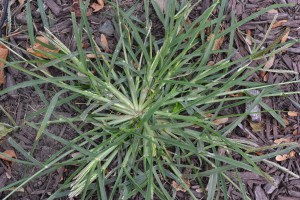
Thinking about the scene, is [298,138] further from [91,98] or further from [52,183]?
[52,183]

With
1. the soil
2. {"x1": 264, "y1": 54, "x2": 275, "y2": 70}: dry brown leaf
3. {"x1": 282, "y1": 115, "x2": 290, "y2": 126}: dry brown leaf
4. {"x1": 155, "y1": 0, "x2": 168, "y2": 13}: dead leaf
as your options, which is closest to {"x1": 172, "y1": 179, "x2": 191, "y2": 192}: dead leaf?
the soil

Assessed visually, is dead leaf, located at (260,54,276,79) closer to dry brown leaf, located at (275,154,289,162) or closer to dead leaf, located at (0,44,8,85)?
dry brown leaf, located at (275,154,289,162)

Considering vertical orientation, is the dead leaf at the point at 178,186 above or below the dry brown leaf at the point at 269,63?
below

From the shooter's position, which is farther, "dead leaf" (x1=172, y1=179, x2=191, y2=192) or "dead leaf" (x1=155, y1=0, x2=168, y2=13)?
"dead leaf" (x1=155, y1=0, x2=168, y2=13)

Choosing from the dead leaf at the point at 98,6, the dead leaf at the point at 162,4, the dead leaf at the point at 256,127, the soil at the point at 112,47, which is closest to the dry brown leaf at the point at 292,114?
the soil at the point at 112,47

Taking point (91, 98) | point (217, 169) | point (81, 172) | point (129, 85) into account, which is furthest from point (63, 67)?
point (217, 169)

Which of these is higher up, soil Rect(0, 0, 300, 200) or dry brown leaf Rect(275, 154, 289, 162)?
soil Rect(0, 0, 300, 200)

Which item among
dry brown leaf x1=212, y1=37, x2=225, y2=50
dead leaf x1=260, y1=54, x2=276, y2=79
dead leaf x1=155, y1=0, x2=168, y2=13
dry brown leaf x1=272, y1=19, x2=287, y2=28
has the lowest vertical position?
dead leaf x1=260, y1=54, x2=276, y2=79

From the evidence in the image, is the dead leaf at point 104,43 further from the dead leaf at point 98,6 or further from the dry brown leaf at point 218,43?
the dry brown leaf at point 218,43
